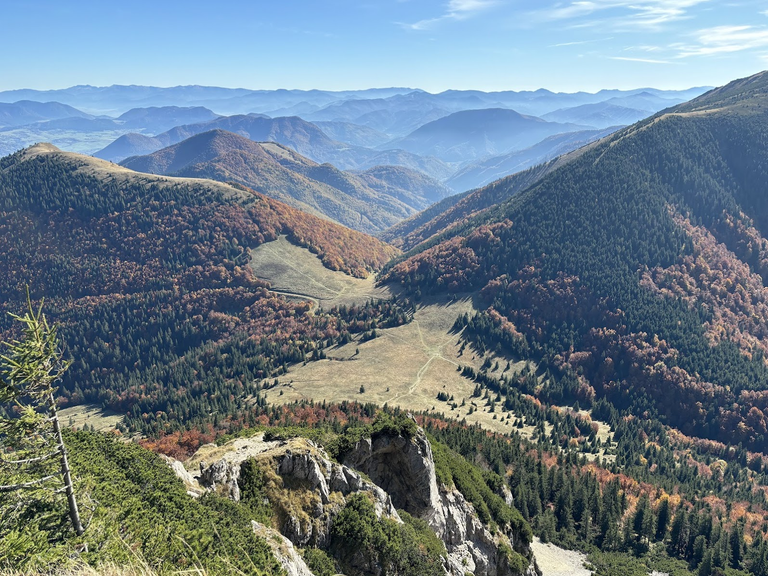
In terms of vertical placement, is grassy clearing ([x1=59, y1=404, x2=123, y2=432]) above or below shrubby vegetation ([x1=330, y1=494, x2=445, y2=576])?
below

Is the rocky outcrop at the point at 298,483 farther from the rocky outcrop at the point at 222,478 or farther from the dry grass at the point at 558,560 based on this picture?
the dry grass at the point at 558,560

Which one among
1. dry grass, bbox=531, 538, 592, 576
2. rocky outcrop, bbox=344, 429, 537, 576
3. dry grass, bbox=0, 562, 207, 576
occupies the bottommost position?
dry grass, bbox=531, 538, 592, 576

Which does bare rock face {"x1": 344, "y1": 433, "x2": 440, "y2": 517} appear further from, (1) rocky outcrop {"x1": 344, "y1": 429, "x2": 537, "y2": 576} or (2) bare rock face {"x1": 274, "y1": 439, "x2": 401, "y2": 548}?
(2) bare rock face {"x1": 274, "y1": 439, "x2": 401, "y2": 548}

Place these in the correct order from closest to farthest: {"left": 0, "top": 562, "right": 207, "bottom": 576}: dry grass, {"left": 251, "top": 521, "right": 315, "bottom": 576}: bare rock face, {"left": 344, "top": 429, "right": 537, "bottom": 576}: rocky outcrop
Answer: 1. {"left": 0, "top": 562, "right": 207, "bottom": 576}: dry grass
2. {"left": 251, "top": 521, "right": 315, "bottom": 576}: bare rock face
3. {"left": 344, "top": 429, "right": 537, "bottom": 576}: rocky outcrop

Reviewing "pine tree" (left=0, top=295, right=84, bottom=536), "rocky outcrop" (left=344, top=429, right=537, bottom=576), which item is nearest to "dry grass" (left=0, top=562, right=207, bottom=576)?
"pine tree" (left=0, top=295, right=84, bottom=536)

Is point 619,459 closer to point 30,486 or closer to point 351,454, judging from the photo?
point 351,454

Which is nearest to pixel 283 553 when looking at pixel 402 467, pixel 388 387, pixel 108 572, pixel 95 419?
pixel 108 572

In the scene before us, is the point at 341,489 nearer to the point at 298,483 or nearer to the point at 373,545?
the point at 298,483

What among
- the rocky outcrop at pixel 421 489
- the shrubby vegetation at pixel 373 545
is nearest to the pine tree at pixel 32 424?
the shrubby vegetation at pixel 373 545

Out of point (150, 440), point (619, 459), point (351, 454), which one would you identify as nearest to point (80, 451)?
point (351, 454)
